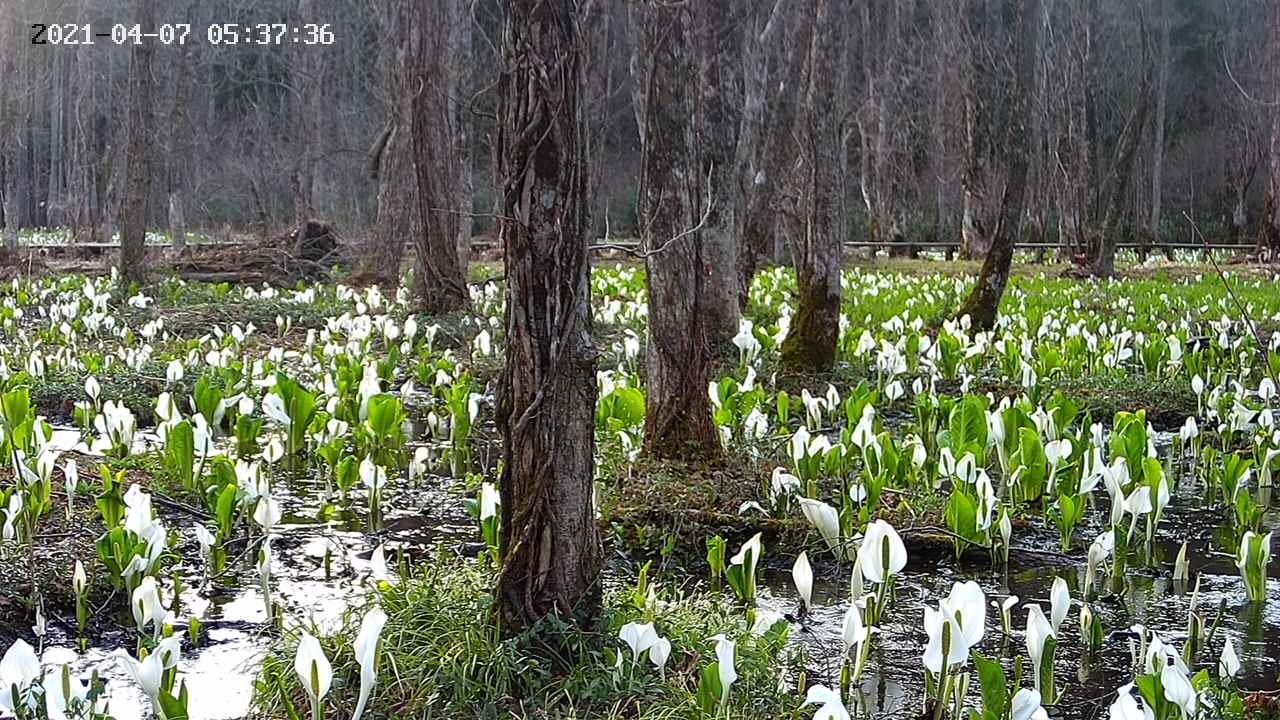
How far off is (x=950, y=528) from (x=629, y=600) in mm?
1638

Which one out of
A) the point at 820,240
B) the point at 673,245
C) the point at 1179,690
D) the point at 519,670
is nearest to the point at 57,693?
the point at 519,670

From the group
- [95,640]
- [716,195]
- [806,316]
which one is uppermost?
[716,195]

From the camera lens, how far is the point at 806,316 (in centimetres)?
891

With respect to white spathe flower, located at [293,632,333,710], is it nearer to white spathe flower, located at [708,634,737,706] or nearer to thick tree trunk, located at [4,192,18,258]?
white spathe flower, located at [708,634,737,706]

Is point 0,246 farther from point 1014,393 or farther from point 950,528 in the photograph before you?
point 950,528

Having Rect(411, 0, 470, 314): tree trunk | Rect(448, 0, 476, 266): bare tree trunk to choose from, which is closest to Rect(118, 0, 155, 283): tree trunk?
Rect(448, 0, 476, 266): bare tree trunk

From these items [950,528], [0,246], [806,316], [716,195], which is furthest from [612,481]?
[0,246]

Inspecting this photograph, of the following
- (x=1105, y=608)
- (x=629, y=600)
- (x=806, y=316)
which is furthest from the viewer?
(x=806, y=316)

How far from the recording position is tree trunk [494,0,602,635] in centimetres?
334

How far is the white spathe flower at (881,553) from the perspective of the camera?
10.6 ft

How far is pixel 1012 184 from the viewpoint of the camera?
34.4 ft

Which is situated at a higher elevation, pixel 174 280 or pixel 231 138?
pixel 231 138

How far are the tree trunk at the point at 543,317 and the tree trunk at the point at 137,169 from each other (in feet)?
36.9

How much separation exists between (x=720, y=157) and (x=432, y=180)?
362cm
